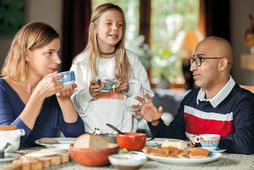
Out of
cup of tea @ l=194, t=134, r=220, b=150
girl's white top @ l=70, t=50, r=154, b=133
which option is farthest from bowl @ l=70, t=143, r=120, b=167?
girl's white top @ l=70, t=50, r=154, b=133

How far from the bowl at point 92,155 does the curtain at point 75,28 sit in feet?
14.0

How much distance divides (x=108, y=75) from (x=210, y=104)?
73 cm

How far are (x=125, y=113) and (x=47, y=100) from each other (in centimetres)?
53

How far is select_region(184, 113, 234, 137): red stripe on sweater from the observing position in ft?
5.21

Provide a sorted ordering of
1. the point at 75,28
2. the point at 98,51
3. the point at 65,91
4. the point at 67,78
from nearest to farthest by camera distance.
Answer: the point at 67,78 → the point at 65,91 → the point at 98,51 → the point at 75,28

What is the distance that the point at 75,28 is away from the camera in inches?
201

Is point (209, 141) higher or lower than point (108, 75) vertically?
lower

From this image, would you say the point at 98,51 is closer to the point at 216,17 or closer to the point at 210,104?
the point at 210,104

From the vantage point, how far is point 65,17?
5043mm

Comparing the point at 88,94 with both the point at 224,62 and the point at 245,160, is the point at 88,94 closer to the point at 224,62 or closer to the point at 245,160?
the point at 224,62

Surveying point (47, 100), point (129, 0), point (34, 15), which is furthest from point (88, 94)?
point (129, 0)

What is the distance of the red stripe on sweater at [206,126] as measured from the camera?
1.59m

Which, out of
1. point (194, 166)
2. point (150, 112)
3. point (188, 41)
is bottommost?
point (194, 166)

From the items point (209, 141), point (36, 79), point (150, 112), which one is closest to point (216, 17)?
point (150, 112)
